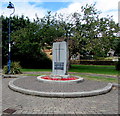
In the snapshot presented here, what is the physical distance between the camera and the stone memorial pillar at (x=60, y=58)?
32.8 feet

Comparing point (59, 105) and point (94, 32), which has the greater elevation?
point (94, 32)

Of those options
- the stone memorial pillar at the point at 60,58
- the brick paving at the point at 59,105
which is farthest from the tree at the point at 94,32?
the brick paving at the point at 59,105

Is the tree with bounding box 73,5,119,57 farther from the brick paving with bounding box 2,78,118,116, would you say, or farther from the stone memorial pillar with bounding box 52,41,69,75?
the brick paving with bounding box 2,78,118,116

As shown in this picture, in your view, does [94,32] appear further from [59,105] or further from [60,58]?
[59,105]

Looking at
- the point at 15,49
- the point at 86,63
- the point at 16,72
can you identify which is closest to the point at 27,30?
the point at 15,49

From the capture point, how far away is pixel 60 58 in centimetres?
1016

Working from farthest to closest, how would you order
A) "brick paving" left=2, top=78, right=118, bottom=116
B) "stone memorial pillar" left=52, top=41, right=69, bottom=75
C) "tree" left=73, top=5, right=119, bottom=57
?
"tree" left=73, top=5, right=119, bottom=57 → "stone memorial pillar" left=52, top=41, right=69, bottom=75 → "brick paving" left=2, top=78, right=118, bottom=116

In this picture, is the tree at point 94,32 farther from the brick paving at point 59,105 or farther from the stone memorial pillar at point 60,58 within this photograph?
the brick paving at point 59,105

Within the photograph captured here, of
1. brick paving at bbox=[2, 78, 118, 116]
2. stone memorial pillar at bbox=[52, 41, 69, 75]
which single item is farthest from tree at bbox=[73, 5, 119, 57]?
brick paving at bbox=[2, 78, 118, 116]

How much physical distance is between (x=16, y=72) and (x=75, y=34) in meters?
8.56

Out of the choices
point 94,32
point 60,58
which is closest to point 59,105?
point 60,58

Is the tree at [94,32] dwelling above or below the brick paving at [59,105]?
above

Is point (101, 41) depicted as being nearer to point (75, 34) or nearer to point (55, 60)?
point (75, 34)

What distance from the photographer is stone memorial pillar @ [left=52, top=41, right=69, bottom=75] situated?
9.99m
